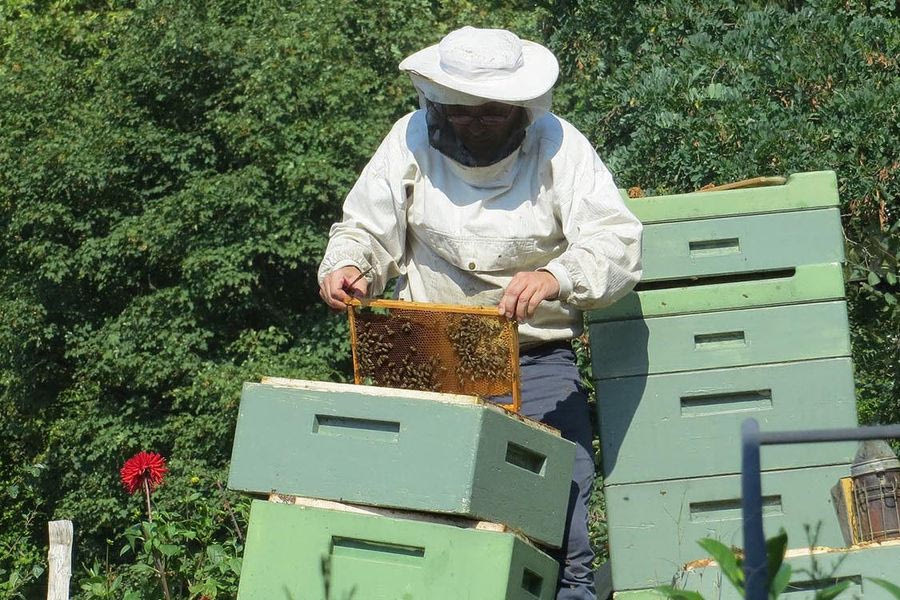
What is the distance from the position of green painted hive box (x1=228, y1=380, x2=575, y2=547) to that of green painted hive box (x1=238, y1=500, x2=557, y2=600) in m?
0.05

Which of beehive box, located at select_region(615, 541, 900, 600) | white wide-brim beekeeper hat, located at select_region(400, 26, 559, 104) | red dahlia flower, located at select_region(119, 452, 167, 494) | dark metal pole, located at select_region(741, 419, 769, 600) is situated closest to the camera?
dark metal pole, located at select_region(741, 419, 769, 600)

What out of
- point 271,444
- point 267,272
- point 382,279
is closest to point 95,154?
point 267,272

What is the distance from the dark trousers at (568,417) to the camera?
10.8 feet

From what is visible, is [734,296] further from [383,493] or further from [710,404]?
[383,493]

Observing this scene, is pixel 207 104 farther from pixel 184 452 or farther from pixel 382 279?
pixel 382 279

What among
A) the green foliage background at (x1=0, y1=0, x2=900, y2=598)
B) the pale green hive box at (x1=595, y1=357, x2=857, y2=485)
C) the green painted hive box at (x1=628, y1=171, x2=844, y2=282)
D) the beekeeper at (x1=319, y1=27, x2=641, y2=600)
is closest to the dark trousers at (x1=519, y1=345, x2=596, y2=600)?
the beekeeper at (x1=319, y1=27, x2=641, y2=600)

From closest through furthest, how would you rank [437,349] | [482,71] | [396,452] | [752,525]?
1. [752,525]
2. [396,452]
3. [437,349]
4. [482,71]

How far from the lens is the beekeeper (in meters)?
3.23

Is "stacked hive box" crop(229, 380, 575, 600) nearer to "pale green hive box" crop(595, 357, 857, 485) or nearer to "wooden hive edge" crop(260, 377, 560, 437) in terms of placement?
"wooden hive edge" crop(260, 377, 560, 437)

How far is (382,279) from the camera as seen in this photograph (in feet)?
11.4

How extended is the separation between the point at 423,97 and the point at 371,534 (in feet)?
3.84

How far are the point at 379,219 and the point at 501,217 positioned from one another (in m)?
0.32

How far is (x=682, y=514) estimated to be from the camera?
350 cm

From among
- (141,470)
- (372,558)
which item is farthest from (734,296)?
(141,470)
